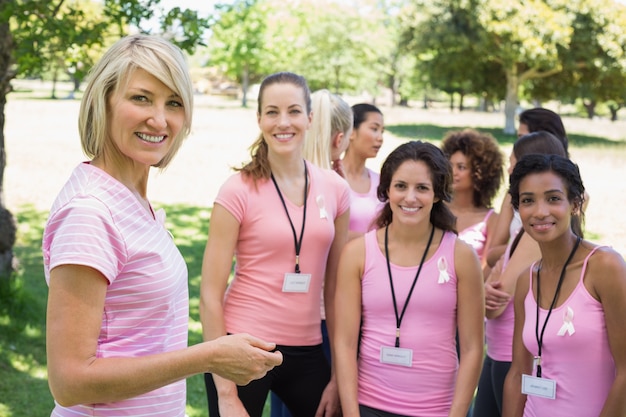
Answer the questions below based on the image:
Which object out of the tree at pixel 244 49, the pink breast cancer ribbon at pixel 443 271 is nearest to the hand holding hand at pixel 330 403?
the pink breast cancer ribbon at pixel 443 271

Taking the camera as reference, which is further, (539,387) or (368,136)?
(368,136)

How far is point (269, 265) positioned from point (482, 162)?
1917 millimetres

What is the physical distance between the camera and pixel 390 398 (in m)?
2.92

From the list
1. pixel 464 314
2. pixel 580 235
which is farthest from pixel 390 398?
pixel 580 235

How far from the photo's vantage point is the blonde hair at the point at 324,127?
12.9ft

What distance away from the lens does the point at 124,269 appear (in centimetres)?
170

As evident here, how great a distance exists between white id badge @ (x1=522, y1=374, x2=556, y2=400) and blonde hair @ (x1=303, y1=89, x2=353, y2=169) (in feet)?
5.38

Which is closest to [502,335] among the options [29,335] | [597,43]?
[29,335]

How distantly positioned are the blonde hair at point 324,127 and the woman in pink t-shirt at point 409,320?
2.96 feet

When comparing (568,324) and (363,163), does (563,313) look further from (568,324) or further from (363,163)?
(363,163)

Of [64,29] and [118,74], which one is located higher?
[64,29]

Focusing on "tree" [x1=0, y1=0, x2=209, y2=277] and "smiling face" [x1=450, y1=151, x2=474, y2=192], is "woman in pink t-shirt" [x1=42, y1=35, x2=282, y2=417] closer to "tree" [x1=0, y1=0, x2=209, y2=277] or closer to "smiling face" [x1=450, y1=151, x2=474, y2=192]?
"smiling face" [x1=450, y1=151, x2=474, y2=192]

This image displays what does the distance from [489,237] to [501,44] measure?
79.3 ft

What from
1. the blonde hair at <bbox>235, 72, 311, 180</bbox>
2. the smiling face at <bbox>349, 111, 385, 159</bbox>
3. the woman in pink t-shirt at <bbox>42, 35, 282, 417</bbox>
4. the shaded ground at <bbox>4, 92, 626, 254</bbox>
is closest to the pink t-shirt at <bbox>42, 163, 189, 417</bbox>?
the woman in pink t-shirt at <bbox>42, 35, 282, 417</bbox>
